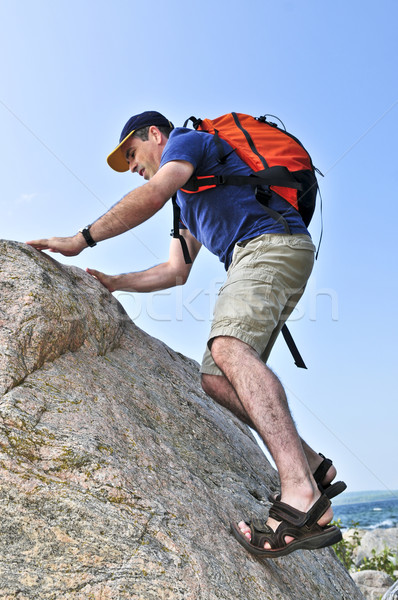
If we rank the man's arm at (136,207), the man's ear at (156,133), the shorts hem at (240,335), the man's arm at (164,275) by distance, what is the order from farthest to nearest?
the man's arm at (164,275), the man's ear at (156,133), the man's arm at (136,207), the shorts hem at (240,335)

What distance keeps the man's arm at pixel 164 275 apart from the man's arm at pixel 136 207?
93 cm

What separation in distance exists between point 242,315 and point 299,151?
145 cm

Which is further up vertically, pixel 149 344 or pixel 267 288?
pixel 267 288

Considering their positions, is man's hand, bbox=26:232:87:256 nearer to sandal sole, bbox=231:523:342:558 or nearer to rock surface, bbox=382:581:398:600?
sandal sole, bbox=231:523:342:558

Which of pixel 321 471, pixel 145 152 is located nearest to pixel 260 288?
pixel 321 471

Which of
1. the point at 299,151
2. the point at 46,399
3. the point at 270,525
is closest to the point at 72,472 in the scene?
the point at 46,399

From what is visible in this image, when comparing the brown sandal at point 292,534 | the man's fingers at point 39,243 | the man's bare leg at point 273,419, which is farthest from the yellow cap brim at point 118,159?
the brown sandal at point 292,534

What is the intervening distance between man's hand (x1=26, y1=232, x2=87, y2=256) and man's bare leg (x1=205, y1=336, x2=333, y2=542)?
1.35 m

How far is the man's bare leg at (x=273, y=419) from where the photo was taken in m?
3.20

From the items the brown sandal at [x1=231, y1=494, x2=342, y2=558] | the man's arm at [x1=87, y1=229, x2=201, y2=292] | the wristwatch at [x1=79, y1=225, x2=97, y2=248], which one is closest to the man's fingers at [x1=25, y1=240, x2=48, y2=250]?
the wristwatch at [x1=79, y1=225, x2=97, y2=248]

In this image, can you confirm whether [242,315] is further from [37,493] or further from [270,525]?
[37,493]

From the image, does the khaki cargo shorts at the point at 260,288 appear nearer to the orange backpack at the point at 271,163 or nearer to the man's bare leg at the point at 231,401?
the man's bare leg at the point at 231,401

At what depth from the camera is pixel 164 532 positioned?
2.84 metres

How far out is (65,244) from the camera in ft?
13.4
